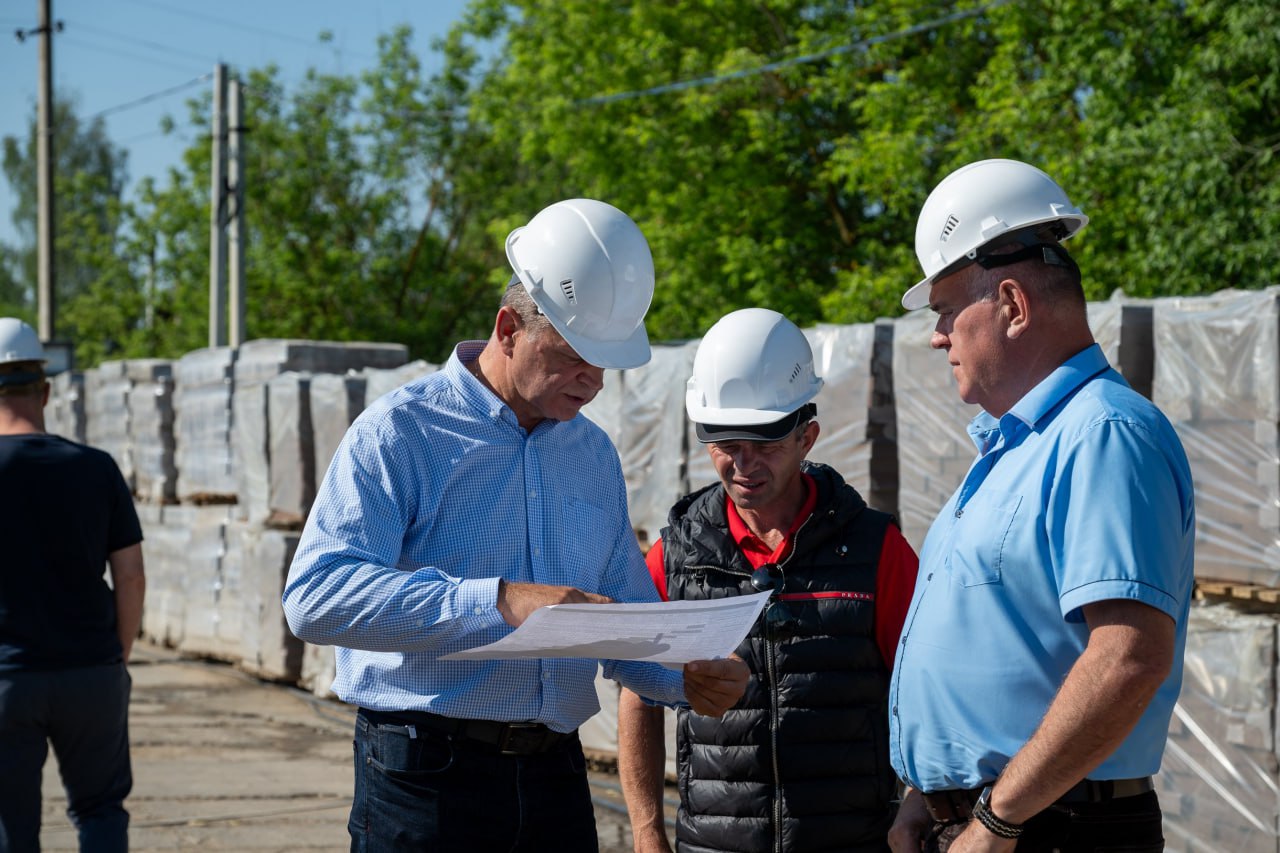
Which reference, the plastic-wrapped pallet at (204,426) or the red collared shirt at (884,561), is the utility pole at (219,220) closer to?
the plastic-wrapped pallet at (204,426)

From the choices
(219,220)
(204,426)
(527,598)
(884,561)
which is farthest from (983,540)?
(219,220)

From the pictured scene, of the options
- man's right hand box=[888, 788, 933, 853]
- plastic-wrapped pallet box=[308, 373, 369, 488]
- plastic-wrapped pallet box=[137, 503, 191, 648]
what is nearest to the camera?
man's right hand box=[888, 788, 933, 853]

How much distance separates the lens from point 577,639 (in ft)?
8.10

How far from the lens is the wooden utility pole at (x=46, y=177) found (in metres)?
23.4

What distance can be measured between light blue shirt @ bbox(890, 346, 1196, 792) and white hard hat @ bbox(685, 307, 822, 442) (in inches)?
34.1

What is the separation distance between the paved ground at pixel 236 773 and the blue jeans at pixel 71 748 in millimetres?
2046

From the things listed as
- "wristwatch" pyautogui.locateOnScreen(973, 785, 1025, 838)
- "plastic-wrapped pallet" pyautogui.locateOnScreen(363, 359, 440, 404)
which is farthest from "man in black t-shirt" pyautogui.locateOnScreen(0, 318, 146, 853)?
"plastic-wrapped pallet" pyautogui.locateOnScreen(363, 359, 440, 404)

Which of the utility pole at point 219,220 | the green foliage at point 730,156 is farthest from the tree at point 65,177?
the utility pole at point 219,220

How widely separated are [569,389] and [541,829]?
84 cm

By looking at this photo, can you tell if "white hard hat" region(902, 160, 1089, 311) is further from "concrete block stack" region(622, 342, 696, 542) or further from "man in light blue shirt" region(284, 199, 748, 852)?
"concrete block stack" region(622, 342, 696, 542)

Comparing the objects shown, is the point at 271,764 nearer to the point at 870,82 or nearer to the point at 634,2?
the point at 870,82

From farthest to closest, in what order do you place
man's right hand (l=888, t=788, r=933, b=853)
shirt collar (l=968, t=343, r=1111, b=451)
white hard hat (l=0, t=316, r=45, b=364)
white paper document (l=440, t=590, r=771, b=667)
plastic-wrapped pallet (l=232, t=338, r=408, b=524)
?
plastic-wrapped pallet (l=232, t=338, r=408, b=524), white hard hat (l=0, t=316, r=45, b=364), man's right hand (l=888, t=788, r=933, b=853), shirt collar (l=968, t=343, r=1111, b=451), white paper document (l=440, t=590, r=771, b=667)

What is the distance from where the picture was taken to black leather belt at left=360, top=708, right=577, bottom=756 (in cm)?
277

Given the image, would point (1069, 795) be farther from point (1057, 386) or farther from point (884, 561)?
point (884, 561)
